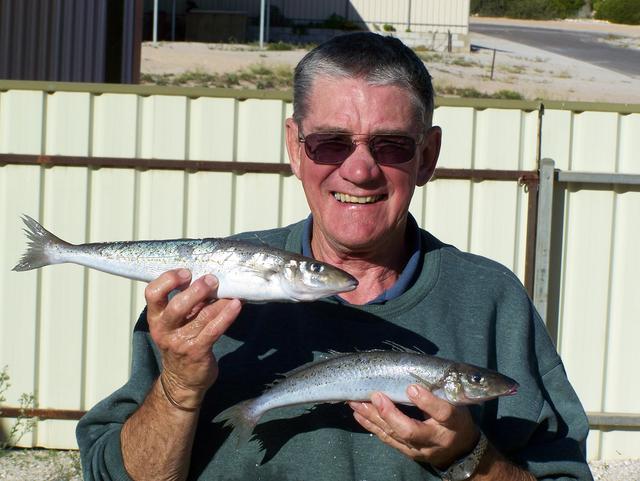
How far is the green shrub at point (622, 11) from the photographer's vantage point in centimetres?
7350

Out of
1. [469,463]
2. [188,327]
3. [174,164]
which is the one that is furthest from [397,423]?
[174,164]

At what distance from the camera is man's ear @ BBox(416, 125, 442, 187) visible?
3.42m

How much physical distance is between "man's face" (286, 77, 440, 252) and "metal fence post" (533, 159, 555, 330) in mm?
4447

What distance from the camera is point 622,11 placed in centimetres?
7438

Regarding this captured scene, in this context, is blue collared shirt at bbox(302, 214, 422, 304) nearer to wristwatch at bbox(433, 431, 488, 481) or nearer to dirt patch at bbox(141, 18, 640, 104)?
wristwatch at bbox(433, 431, 488, 481)

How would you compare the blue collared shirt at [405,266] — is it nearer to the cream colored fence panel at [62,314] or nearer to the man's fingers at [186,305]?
the man's fingers at [186,305]

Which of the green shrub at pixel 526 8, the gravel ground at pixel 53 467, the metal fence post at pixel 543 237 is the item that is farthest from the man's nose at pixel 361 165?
the green shrub at pixel 526 8

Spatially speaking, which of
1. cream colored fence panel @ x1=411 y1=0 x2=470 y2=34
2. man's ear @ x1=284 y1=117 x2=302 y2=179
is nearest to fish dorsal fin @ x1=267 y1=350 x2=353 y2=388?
man's ear @ x1=284 y1=117 x2=302 y2=179

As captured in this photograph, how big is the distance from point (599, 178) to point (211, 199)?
2.67 meters

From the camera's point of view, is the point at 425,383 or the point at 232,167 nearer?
the point at 425,383

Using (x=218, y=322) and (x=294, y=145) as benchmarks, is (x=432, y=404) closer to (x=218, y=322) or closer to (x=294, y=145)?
(x=218, y=322)

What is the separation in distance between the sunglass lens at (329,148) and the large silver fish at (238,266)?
0.30 metres

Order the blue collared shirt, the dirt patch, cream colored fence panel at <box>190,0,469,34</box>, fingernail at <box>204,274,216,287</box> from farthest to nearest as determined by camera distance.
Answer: cream colored fence panel at <box>190,0,469,34</box> → the dirt patch → the blue collared shirt → fingernail at <box>204,274,216,287</box>

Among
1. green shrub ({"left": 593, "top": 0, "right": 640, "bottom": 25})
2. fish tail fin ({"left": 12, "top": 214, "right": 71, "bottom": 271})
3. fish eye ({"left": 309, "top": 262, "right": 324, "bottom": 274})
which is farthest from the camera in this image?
green shrub ({"left": 593, "top": 0, "right": 640, "bottom": 25})
